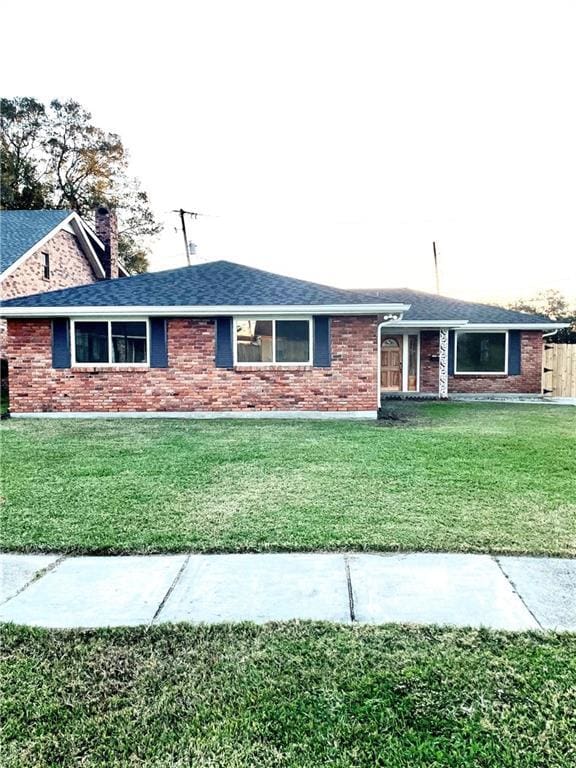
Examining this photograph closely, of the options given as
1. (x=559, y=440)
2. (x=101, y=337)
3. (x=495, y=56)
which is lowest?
(x=559, y=440)

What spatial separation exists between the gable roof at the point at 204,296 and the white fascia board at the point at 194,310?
0.02 meters

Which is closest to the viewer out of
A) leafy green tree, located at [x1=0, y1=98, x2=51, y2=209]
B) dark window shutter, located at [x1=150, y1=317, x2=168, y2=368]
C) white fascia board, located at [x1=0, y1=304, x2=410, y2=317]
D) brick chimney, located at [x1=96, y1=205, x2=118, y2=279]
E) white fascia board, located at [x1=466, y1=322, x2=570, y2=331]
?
white fascia board, located at [x1=0, y1=304, x2=410, y2=317]

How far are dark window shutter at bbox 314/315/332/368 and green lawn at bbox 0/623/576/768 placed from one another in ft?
29.8

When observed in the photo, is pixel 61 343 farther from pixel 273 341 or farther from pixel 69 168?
pixel 69 168

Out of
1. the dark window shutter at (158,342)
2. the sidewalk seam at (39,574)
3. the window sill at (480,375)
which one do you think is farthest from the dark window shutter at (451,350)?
the sidewalk seam at (39,574)

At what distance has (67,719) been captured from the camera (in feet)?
6.98

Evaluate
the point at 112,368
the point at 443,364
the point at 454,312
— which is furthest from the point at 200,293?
the point at 454,312

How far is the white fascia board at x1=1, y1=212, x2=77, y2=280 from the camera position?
52.6 ft

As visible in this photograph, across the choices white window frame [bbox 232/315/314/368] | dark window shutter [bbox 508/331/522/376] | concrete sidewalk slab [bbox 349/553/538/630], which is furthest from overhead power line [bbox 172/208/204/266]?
concrete sidewalk slab [bbox 349/553/538/630]

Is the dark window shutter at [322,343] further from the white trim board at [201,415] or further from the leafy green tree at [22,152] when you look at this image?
the leafy green tree at [22,152]

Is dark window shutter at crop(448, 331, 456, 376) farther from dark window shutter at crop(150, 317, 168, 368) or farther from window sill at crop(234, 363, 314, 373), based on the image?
dark window shutter at crop(150, 317, 168, 368)

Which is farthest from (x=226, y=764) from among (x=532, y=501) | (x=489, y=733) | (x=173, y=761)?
(x=532, y=501)

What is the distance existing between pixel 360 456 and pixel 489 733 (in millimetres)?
5358

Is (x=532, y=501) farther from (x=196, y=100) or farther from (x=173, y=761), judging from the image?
(x=196, y=100)
